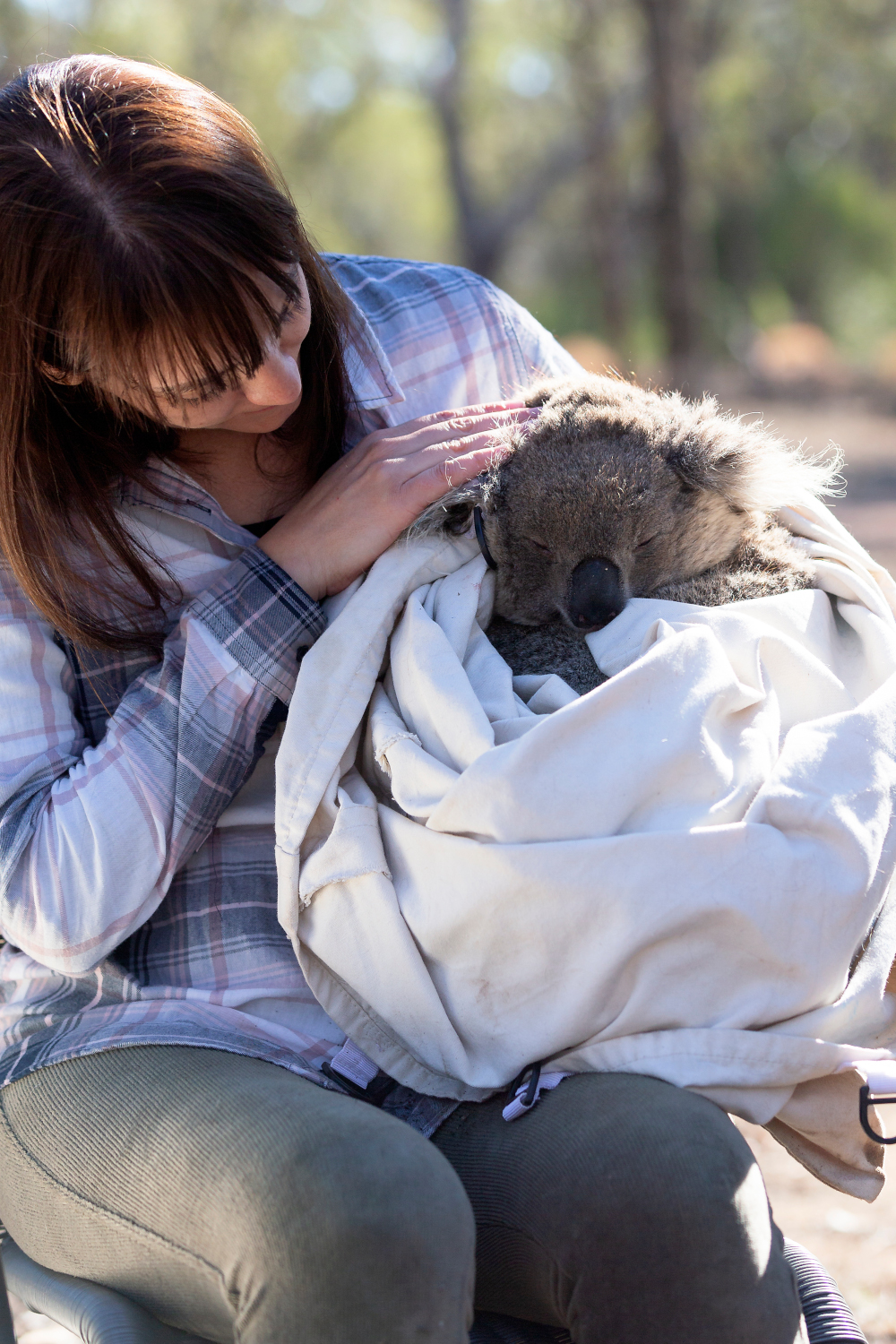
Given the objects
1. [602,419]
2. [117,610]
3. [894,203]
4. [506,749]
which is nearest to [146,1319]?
[506,749]

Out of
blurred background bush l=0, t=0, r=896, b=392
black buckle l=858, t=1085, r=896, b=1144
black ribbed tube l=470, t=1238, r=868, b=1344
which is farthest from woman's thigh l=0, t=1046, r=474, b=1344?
blurred background bush l=0, t=0, r=896, b=392

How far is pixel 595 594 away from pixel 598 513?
0.13m

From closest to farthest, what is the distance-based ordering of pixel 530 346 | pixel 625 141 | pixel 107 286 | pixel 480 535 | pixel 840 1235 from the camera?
1. pixel 107 286
2. pixel 480 535
3. pixel 530 346
4. pixel 840 1235
5. pixel 625 141

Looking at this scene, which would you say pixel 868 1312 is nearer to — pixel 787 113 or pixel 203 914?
pixel 203 914

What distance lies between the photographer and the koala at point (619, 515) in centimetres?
159

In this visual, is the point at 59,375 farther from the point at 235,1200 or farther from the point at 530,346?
the point at 235,1200

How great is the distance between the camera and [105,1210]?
1226mm

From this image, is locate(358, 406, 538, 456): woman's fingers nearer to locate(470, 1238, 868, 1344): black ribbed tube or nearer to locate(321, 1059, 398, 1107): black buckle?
locate(321, 1059, 398, 1107): black buckle

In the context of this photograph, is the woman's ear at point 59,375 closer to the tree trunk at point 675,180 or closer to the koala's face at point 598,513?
the koala's face at point 598,513

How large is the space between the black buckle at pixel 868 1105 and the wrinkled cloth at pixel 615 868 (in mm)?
13

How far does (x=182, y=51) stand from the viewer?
1711 centimetres

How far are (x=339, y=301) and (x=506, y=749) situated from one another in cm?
75

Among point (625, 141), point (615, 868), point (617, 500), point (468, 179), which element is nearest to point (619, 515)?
point (617, 500)

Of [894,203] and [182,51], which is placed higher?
[182,51]
